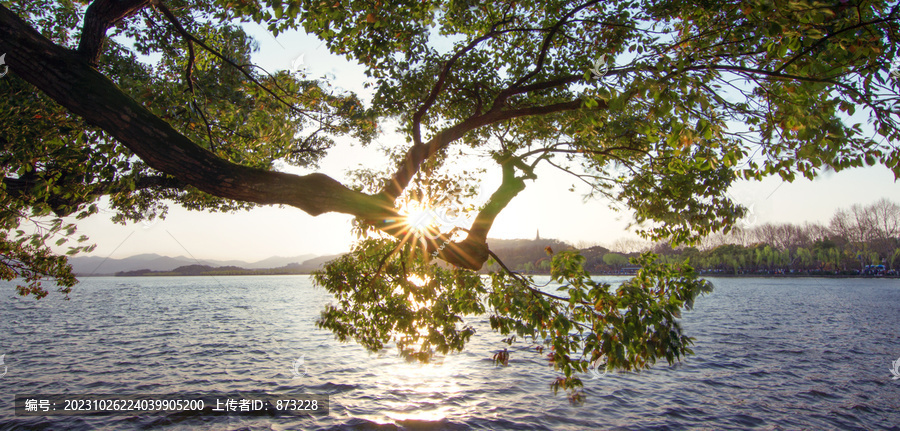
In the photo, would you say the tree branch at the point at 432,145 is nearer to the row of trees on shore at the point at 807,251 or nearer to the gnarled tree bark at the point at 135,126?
the gnarled tree bark at the point at 135,126

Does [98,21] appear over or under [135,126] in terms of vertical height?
over

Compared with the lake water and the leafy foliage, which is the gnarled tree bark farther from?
the lake water

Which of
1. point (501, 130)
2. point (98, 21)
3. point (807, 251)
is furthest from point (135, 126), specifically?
point (807, 251)

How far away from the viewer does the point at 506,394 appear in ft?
56.0

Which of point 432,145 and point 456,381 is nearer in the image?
point 432,145

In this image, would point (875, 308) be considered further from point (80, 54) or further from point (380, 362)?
point (80, 54)

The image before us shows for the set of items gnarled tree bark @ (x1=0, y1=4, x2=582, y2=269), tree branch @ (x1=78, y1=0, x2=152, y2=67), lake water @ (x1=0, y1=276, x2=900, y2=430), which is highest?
tree branch @ (x1=78, y1=0, x2=152, y2=67)

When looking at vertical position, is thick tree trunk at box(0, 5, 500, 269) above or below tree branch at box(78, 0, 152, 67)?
below

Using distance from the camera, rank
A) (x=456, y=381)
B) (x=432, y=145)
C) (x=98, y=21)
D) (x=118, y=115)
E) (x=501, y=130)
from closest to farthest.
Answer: (x=118, y=115), (x=98, y=21), (x=432, y=145), (x=501, y=130), (x=456, y=381)

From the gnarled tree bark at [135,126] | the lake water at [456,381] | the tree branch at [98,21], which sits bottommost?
the lake water at [456,381]

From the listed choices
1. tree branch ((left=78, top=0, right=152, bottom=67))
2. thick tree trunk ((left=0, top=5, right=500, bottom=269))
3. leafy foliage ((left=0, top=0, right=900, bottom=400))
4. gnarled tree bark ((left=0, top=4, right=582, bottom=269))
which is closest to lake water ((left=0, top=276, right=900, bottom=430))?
leafy foliage ((left=0, top=0, right=900, bottom=400))

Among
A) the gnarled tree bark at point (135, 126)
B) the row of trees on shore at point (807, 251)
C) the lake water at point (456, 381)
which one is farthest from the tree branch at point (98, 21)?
the row of trees on shore at point (807, 251)

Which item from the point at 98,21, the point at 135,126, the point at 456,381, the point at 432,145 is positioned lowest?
the point at 456,381

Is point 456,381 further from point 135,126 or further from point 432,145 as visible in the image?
point 135,126
